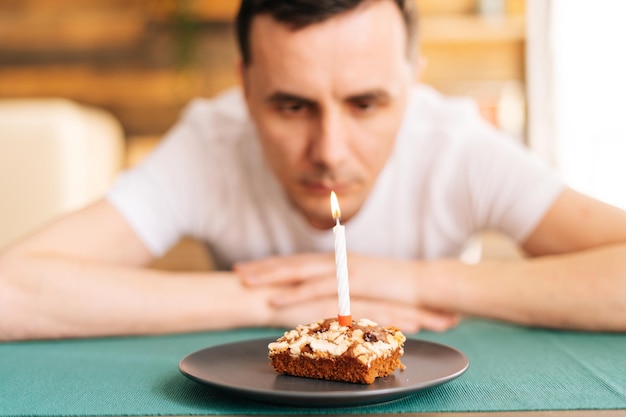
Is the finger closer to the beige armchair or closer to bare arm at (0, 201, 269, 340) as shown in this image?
bare arm at (0, 201, 269, 340)

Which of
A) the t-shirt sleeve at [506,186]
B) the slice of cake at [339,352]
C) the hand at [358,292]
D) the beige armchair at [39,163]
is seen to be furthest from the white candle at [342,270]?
the beige armchair at [39,163]

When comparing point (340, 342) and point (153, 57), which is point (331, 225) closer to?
point (340, 342)

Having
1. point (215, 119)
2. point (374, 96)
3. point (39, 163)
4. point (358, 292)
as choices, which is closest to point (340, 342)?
point (358, 292)

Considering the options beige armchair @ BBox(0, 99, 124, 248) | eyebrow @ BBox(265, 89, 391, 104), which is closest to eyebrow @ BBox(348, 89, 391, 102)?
eyebrow @ BBox(265, 89, 391, 104)

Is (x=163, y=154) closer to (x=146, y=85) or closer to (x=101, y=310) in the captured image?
(x=101, y=310)

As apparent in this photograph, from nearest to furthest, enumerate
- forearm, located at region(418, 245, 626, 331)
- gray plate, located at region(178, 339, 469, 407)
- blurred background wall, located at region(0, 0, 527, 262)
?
gray plate, located at region(178, 339, 469, 407)
forearm, located at region(418, 245, 626, 331)
blurred background wall, located at region(0, 0, 527, 262)

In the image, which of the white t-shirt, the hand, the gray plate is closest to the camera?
the gray plate

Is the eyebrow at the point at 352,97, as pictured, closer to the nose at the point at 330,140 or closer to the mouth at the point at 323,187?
the nose at the point at 330,140

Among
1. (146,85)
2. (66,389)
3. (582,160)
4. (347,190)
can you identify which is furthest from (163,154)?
(146,85)
